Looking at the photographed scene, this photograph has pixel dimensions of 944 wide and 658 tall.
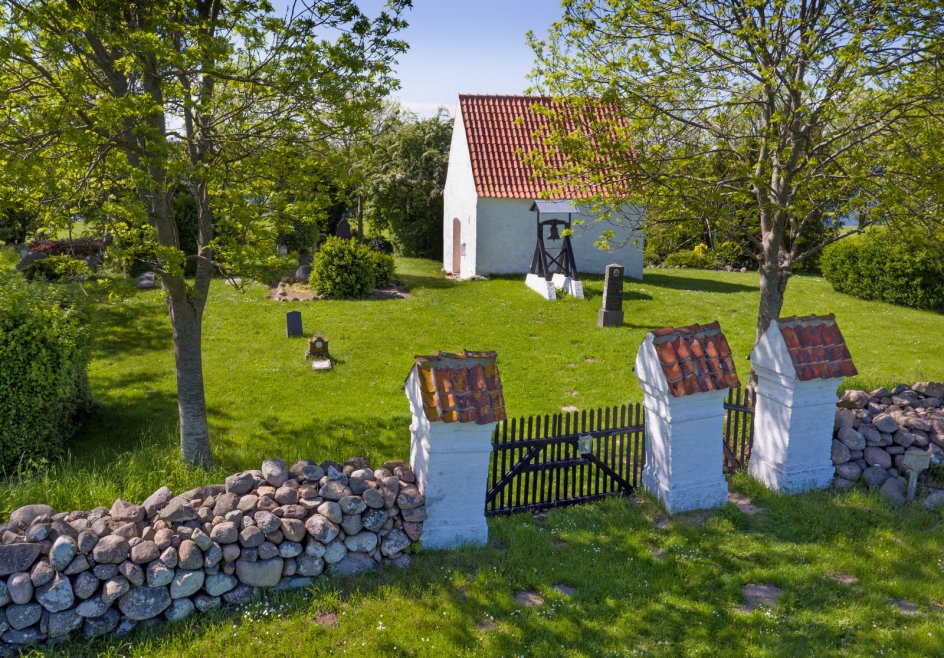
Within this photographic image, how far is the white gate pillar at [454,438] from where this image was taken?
6.14m

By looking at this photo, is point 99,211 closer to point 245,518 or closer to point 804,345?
point 245,518

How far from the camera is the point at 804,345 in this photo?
24.2 feet

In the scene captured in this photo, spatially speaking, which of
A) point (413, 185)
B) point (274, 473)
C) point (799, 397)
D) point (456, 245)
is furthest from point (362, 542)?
point (413, 185)

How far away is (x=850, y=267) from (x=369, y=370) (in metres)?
16.1

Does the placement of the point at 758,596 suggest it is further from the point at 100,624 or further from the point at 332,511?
the point at 100,624

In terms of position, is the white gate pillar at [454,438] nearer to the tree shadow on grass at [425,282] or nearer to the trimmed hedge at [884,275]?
the tree shadow on grass at [425,282]

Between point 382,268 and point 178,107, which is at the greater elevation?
point 178,107

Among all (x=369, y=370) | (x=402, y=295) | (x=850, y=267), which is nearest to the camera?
(x=369, y=370)

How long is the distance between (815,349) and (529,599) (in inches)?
163

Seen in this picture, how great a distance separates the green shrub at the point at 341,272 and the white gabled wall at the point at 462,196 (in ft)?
16.1

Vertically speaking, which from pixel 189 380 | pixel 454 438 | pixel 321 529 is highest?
pixel 189 380

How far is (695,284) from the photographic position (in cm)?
2286

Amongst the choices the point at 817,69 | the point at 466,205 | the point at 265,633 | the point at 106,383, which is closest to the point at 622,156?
the point at 817,69

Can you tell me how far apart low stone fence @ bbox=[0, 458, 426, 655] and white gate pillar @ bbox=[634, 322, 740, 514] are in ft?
8.77
